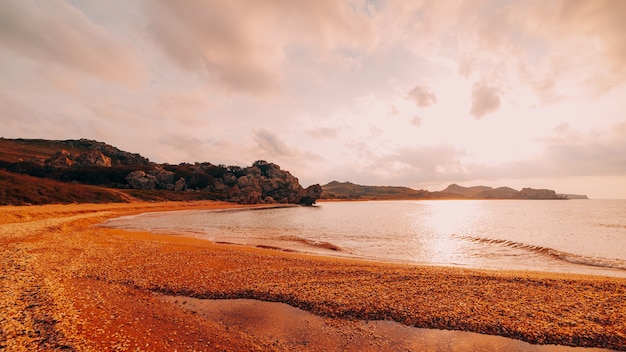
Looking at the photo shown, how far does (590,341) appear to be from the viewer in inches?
385

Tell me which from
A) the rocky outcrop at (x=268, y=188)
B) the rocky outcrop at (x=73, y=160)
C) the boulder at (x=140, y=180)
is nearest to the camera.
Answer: the rocky outcrop at (x=73, y=160)

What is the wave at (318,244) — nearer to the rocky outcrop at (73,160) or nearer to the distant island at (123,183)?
the distant island at (123,183)

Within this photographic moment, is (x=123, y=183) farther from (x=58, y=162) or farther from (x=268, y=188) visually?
(x=268, y=188)

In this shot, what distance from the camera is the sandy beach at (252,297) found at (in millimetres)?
9352

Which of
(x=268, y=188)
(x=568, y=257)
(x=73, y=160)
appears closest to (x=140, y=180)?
(x=73, y=160)

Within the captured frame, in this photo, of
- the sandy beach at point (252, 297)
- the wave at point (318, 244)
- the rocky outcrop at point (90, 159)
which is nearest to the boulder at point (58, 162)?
the rocky outcrop at point (90, 159)

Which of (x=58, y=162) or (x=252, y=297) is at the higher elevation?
→ (x=58, y=162)

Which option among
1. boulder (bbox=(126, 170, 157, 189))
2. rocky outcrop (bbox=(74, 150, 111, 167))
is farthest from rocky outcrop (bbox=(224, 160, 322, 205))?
rocky outcrop (bbox=(74, 150, 111, 167))

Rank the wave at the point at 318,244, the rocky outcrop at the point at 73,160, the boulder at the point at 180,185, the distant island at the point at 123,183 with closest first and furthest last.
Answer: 1. the wave at the point at 318,244
2. the distant island at the point at 123,183
3. the rocky outcrop at the point at 73,160
4. the boulder at the point at 180,185

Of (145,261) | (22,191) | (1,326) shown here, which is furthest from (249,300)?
(22,191)

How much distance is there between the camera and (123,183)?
13325cm

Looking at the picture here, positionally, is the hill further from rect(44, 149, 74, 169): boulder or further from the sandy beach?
the sandy beach

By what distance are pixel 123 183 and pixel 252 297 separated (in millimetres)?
151901

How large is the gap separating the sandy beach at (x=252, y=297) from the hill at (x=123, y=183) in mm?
60960
